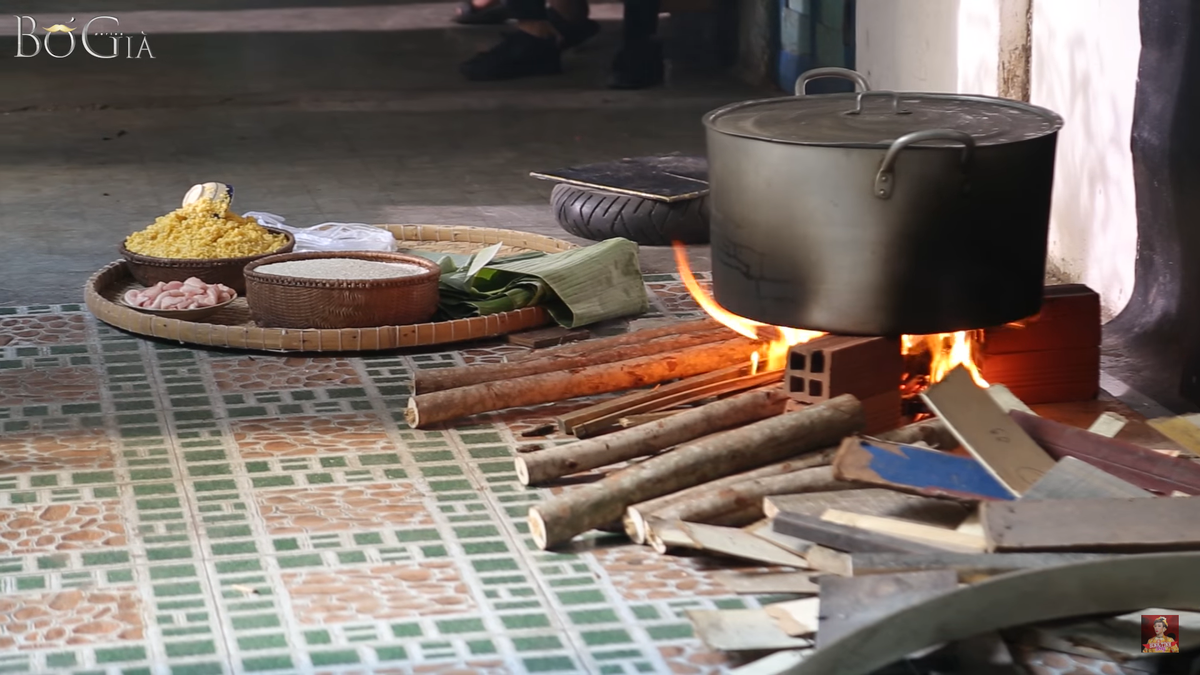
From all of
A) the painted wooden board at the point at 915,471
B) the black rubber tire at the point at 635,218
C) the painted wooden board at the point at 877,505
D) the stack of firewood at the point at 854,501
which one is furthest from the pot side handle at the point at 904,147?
the black rubber tire at the point at 635,218

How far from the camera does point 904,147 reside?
3.43 m

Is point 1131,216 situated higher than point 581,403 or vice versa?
point 1131,216

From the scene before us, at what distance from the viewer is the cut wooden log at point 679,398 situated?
3.78 metres

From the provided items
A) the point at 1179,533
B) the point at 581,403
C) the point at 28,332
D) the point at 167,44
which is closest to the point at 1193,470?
the point at 1179,533

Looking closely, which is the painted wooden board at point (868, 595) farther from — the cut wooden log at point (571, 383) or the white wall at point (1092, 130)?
the white wall at point (1092, 130)

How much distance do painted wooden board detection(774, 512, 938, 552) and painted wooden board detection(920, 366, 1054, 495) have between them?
0.35 metres

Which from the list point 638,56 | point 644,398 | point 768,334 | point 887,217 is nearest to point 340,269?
point 644,398

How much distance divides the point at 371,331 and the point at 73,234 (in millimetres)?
2164

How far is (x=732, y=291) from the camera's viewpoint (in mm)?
3857

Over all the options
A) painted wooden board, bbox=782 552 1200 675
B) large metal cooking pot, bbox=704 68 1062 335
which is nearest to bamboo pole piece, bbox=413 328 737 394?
large metal cooking pot, bbox=704 68 1062 335

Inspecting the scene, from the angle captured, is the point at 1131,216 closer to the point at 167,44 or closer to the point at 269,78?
the point at 269,78

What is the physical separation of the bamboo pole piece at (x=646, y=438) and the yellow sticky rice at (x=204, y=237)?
176 cm

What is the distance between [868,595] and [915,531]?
33 cm

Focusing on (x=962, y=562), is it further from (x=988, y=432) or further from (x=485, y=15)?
(x=485, y=15)
